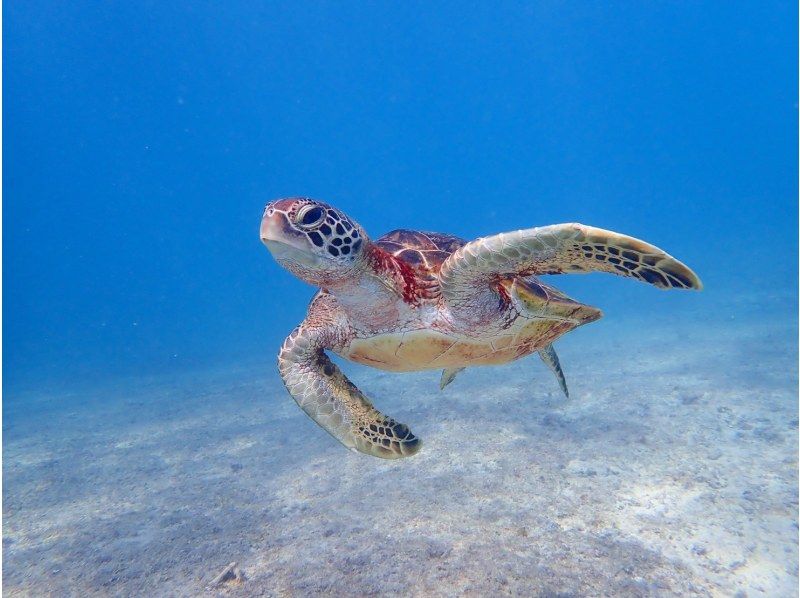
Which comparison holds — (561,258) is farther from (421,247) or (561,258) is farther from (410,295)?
(421,247)

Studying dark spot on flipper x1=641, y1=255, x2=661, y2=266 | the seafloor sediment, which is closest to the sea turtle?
dark spot on flipper x1=641, y1=255, x2=661, y2=266

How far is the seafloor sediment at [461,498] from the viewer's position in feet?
12.9

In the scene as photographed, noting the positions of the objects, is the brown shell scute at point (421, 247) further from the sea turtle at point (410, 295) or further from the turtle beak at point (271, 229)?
the turtle beak at point (271, 229)

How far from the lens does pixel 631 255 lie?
8.65ft

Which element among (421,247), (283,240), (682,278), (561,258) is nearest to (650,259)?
(682,278)

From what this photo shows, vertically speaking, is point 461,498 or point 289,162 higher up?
point 289,162

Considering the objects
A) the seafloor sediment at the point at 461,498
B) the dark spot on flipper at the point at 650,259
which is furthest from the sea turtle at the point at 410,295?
the seafloor sediment at the point at 461,498

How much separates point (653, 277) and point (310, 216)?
2.23 metres

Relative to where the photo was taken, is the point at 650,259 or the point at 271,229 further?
the point at 271,229

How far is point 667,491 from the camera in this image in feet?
16.5

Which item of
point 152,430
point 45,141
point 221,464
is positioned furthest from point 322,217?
point 45,141

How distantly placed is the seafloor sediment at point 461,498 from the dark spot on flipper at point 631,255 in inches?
108

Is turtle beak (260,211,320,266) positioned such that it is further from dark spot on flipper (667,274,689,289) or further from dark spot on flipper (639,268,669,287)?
dark spot on flipper (667,274,689,289)

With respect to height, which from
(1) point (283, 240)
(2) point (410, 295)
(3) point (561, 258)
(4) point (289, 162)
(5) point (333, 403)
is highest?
(4) point (289, 162)
